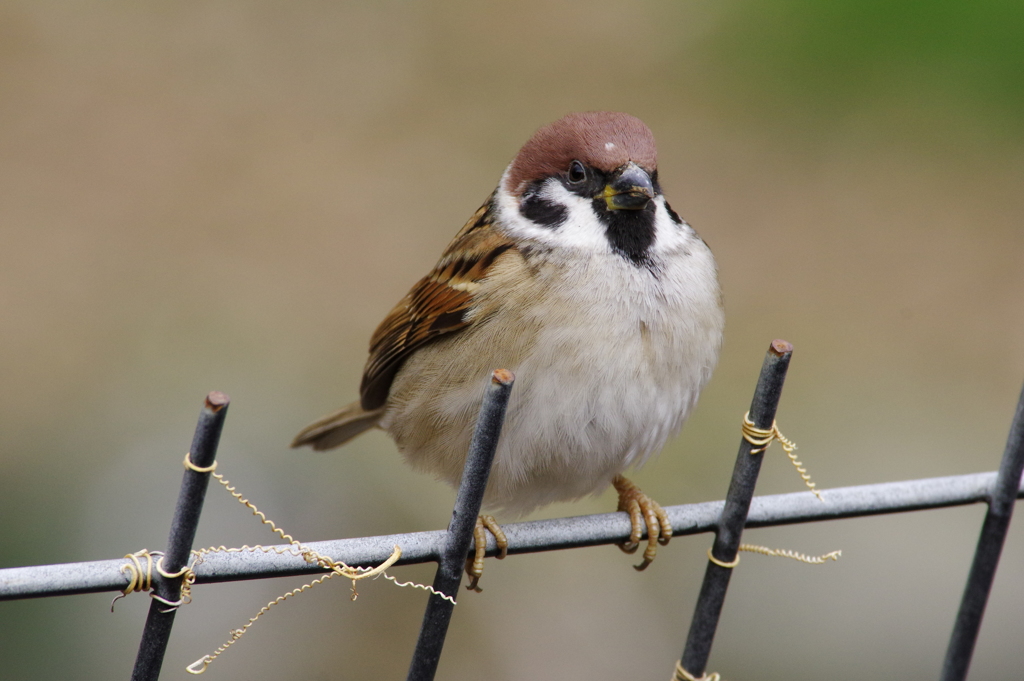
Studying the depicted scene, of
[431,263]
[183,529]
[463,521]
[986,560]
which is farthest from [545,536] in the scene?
[431,263]

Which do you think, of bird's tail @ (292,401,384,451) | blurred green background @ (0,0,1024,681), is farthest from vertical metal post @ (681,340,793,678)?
blurred green background @ (0,0,1024,681)

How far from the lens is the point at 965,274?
3691 mm

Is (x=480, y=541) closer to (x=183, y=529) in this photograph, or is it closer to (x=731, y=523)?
(x=731, y=523)

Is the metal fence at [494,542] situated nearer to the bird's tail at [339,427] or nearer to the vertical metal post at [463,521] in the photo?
the vertical metal post at [463,521]

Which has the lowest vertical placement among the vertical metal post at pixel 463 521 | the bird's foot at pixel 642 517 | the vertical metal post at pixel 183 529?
the vertical metal post at pixel 183 529

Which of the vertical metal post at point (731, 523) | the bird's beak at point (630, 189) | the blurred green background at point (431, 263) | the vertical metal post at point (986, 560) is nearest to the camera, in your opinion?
the vertical metal post at point (731, 523)

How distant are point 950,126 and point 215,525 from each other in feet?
9.27

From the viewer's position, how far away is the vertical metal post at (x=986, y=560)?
137 centimetres

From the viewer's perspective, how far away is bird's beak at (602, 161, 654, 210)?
1768 mm

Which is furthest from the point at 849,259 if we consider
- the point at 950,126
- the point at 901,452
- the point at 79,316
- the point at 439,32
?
the point at 79,316

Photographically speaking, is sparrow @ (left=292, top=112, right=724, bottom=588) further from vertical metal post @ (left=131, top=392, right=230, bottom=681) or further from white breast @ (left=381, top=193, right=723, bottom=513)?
vertical metal post @ (left=131, top=392, right=230, bottom=681)

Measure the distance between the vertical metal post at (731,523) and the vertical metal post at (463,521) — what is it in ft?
0.97

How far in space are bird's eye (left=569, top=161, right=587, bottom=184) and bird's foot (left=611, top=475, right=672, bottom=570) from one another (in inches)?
21.3

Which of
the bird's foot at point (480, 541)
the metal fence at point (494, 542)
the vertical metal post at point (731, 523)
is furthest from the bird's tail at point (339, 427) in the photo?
the vertical metal post at point (731, 523)
